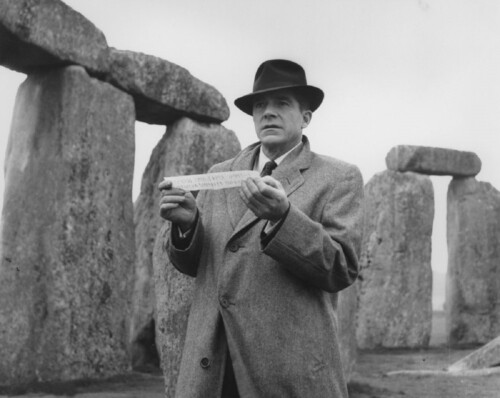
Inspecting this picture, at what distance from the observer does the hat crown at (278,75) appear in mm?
2818

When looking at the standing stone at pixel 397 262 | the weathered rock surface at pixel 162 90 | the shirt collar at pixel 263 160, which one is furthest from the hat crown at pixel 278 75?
the standing stone at pixel 397 262

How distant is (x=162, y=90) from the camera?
338 inches

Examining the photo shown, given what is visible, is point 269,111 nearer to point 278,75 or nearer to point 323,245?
point 278,75

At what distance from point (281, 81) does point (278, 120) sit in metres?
0.14

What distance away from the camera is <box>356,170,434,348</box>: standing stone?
538 inches

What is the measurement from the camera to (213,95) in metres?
8.98

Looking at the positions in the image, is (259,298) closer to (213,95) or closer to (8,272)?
(8,272)

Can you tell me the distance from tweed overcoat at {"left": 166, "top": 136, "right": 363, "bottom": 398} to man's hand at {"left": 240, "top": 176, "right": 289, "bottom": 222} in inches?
2.1

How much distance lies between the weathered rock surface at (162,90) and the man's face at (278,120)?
5.41 meters

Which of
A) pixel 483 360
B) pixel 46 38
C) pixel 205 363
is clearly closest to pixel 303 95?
pixel 205 363

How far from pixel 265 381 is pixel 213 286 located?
1.12ft

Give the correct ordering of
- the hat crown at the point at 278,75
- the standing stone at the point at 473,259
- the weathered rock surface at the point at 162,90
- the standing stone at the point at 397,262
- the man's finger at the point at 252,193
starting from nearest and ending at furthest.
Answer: the man's finger at the point at 252,193 < the hat crown at the point at 278,75 < the weathered rock surface at the point at 162,90 < the standing stone at the point at 397,262 < the standing stone at the point at 473,259

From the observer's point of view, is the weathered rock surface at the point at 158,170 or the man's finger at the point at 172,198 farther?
the weathered rock surface at the point at 158,170

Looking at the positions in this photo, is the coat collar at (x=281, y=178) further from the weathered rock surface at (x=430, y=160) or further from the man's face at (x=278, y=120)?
the weathered rock surface at (x=430, y=160)
